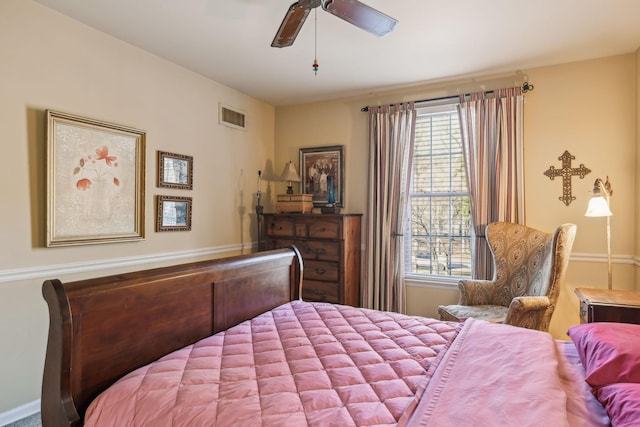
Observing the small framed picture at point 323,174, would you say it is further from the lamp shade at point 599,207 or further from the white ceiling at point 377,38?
the lamp shade at point 599,207

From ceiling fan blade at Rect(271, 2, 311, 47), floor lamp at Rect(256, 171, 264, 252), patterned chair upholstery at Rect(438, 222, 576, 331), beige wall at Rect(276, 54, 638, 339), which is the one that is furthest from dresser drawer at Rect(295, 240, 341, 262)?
ceiling fan blade at Rect(271, 2, 311, 47)

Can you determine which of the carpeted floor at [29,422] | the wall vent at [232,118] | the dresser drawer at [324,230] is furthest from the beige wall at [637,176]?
the carpeted floor at [29,422]

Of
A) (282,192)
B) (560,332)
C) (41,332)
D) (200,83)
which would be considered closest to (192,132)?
(200,83)

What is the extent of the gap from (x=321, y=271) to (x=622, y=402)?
2818mm

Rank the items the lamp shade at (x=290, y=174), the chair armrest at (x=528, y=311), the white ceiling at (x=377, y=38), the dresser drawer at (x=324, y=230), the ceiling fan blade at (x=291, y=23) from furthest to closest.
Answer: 1. the lamp shade at (x=290, y=174)
2. the dresser drawer at (x=324, y=230)
3. the chair armrest at (x=528, y=311)
4. the white ceiling at (x=377, y=38)
5. the ceiling fan blade at (x=291, y=23)

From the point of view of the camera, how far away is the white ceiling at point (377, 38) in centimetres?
234

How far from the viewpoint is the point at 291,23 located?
2.02 meters

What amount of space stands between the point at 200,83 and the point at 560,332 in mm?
4045

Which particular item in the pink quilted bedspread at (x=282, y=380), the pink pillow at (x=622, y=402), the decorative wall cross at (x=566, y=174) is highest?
the decorative wall cross at (x=566, y=174)

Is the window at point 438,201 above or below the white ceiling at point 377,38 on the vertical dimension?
below

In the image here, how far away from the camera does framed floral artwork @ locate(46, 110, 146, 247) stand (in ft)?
7.89

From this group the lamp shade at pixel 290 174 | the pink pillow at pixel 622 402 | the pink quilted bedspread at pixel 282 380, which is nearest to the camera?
the pink pillow at pixel 622 402

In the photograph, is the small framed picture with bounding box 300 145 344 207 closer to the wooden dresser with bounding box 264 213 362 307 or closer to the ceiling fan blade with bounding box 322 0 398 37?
the wooden dresser with bounding box 264 213 362 307

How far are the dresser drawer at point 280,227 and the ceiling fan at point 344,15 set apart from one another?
6.79ft
